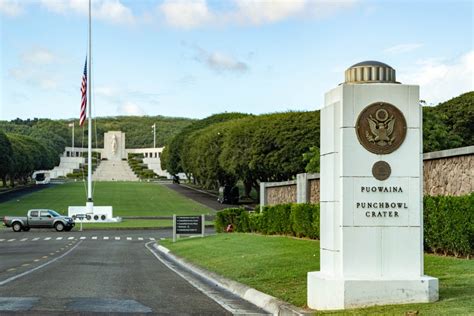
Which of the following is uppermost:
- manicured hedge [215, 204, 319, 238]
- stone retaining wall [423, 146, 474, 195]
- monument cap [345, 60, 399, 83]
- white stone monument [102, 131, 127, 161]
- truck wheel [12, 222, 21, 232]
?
white stone monument [102, 131, 127, 161]

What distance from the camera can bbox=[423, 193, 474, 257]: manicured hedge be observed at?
17.8 meters

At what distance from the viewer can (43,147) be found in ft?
519

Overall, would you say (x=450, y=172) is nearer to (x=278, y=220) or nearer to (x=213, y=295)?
(x=213, y=295)

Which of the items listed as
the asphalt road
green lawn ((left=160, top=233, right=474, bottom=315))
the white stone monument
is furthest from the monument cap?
the white stone monument

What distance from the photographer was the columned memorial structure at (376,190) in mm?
11578

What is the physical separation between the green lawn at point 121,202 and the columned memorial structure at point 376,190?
6011 centimetres

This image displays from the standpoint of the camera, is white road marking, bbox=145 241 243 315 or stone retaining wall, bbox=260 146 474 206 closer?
white road marking, bbox=145 241 243 315

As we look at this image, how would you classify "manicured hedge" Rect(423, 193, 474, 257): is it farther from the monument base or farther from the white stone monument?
the white stone monument

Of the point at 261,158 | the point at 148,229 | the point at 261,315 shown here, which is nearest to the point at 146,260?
the point at 261,315

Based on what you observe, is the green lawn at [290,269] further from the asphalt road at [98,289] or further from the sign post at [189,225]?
the sign post at [189,225]

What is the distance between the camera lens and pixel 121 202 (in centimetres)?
8719

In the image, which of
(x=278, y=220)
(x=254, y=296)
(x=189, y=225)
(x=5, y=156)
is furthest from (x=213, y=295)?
(x=5, y=156)

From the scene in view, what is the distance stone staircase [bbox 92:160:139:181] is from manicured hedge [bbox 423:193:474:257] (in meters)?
144

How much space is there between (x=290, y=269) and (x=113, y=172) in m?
159
